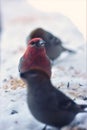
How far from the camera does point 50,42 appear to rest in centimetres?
610

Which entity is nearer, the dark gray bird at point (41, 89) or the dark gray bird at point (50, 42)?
the dark gray bird at point (41, 89)

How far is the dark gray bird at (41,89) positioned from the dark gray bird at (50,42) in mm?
2222

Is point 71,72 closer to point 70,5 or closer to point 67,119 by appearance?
point 67,119

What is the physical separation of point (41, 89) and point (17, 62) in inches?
115

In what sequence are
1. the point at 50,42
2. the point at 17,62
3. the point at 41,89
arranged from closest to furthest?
the point at 41,89 < the point at 50,42 < the point at 17,62

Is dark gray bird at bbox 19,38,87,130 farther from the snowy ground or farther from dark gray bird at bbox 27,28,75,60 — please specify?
dark gray bird at bbox 27,28,75,60

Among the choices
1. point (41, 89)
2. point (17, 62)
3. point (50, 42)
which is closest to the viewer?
point (41, 89)

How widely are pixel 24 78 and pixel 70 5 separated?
8.82 metres

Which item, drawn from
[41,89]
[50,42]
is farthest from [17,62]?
[41,89]

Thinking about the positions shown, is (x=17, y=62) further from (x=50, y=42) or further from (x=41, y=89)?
A: (x=41, y=89)

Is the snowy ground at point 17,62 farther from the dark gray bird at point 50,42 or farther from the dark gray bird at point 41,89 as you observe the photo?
the dark gray bird at point 41,89

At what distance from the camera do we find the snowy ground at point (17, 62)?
4.06 meters

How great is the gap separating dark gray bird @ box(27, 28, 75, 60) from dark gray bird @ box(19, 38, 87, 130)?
7.29 feet

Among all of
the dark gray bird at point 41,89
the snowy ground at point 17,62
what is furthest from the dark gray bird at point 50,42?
the dark gray bird at point 41,89
